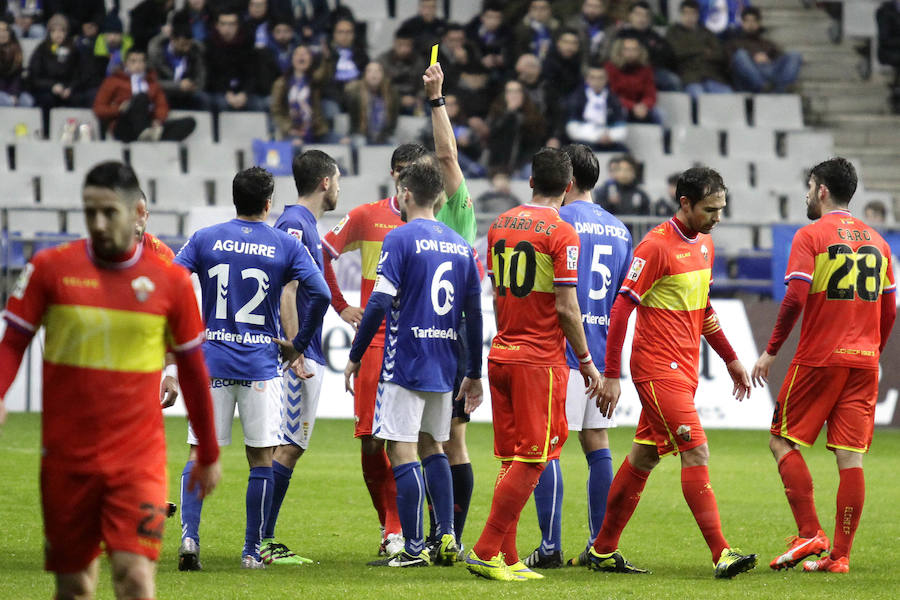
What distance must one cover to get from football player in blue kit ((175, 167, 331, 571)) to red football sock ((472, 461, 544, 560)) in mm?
1226

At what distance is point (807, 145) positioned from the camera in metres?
20.6

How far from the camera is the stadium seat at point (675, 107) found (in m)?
20.6

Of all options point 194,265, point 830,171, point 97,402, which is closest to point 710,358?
point 830,171

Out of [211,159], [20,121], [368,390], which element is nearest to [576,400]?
[368,390]

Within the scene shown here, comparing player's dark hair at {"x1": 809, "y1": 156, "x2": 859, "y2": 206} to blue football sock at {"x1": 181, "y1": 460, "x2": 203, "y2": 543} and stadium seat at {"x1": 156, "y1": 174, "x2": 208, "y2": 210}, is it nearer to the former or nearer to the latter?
blue football sock at {"x1": 181, "y1": 460, "x2": 203, "y2": 543}

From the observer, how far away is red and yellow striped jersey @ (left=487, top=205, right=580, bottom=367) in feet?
22.0

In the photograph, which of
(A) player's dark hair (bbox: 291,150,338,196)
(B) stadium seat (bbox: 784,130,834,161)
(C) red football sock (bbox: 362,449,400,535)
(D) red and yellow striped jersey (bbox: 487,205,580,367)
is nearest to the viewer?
(D) red and yellow striped jersey (bbox: 487,205,580,367)

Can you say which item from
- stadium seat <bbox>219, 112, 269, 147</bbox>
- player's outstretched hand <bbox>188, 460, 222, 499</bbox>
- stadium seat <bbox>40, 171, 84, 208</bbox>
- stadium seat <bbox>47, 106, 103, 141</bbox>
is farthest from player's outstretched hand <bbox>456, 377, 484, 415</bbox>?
stadium seat <bbox>47, 106, 103, 141</bbox>

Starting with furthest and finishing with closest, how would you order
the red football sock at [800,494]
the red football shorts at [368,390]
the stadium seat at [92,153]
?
the stadium seat at [92,153], the red football shorts at [368,390], the red football sock at [800,494]

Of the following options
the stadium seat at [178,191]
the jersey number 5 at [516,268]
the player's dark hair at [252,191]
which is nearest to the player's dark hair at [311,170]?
the player's dark hair at [252,191]

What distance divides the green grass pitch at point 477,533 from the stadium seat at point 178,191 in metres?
5.12

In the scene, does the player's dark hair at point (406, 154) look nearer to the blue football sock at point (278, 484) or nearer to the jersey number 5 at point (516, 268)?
the jersey number 5 at point (516, 268)

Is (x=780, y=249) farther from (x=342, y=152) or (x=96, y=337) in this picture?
(x=96, y=337)

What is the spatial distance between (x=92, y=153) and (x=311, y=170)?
1150cm
